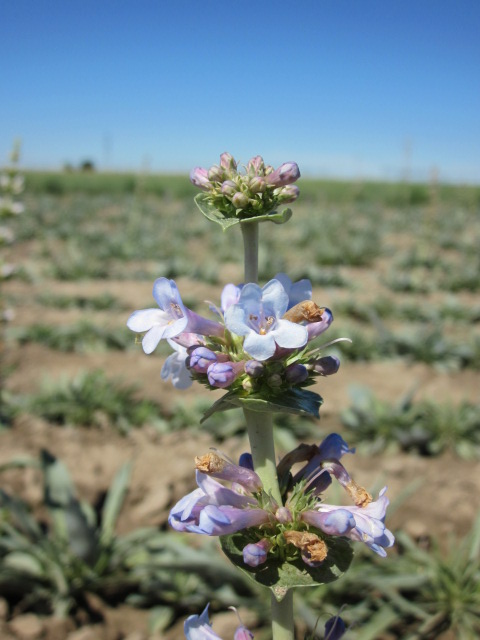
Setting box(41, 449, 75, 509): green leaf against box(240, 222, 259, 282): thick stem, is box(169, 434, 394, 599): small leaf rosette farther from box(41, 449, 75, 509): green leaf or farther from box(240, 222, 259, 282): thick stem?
box(41, 449, 75, 509): green leaf

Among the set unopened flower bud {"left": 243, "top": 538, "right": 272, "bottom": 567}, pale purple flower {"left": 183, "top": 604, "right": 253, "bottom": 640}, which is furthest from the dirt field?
unopened flower bud {"left": 243, "top": 538, "right": 272, "bottom": 567}

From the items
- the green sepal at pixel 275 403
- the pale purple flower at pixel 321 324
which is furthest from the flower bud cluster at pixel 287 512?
the pale purple flower at pixel 321 324

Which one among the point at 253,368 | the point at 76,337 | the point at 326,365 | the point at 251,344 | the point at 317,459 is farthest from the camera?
the point at 76,337

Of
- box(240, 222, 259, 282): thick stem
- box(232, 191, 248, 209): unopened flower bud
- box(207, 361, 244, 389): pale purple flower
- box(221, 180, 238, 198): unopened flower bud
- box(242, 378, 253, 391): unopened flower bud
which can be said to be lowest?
box(242, 378, 253, 391): unopened flower bud

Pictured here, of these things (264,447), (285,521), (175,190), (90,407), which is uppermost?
(175,190)

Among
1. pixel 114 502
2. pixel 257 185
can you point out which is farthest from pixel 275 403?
pixel 114 502

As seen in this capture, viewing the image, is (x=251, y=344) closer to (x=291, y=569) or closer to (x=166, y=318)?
(x=166, y=318)
